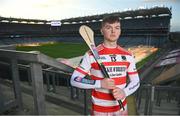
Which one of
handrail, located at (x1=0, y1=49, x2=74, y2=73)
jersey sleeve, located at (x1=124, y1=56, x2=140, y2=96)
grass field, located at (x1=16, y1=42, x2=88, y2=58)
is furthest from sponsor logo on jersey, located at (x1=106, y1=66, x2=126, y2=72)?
grass field, located at (x1=16, y1=42, x2=88, y2=58)

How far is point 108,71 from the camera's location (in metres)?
2.15

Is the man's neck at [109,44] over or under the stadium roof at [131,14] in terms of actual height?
under

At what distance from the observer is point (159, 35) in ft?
119

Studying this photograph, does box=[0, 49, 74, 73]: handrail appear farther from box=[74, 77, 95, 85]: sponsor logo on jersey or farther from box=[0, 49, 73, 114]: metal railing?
box=[74, 77, 95, 85]: sponsor logo on jersey

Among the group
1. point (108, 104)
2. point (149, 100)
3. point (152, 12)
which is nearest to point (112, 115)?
point (108, 104)

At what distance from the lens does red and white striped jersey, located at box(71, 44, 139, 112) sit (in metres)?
2.15

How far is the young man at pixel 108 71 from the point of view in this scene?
2150 millimetres

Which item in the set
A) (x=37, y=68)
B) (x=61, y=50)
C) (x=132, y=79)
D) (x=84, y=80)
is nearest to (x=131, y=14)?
(x=61, y=50)

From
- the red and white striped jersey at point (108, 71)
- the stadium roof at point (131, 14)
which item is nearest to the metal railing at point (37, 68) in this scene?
the red and white striped jersey at point (108, 71)

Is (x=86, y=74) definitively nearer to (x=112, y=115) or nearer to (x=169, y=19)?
(x=112, y=115)

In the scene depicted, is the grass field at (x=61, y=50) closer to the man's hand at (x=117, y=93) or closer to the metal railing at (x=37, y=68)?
the metal railing at (x=37, y=68)

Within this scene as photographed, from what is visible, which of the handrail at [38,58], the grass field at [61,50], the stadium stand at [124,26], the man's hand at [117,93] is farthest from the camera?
the stadium stand at [124,26]

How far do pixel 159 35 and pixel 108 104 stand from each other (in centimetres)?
3624

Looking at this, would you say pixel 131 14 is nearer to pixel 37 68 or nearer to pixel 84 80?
pixel 37 68
